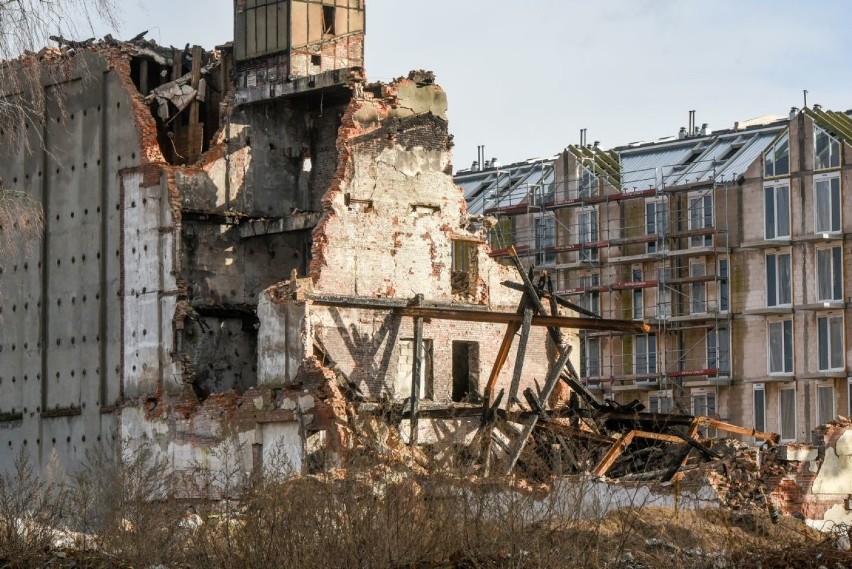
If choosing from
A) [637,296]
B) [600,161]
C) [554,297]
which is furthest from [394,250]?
[600,161]

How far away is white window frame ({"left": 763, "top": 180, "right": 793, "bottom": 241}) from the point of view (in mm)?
50625

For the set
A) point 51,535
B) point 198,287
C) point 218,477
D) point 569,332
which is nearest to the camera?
point 51,535

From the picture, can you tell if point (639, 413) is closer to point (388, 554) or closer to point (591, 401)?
point (591, 401)

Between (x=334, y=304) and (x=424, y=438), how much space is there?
265cm

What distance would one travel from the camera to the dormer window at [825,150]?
163 feet

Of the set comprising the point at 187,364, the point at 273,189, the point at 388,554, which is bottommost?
the point at 388,554

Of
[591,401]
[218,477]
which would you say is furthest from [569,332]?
[218,477]

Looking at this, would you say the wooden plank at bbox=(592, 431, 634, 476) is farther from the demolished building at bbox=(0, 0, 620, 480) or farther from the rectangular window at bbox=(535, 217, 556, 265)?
the rectangular window at bbox=(535, 217, 556, 265)

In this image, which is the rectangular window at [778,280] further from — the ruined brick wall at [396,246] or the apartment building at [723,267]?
the ruined brick wall at [396,246]

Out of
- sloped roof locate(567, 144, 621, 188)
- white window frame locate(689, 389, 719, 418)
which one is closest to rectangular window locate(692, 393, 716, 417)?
white window frame locate(689, 389, 719, 418)

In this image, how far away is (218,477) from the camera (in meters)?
Answer: 30.5

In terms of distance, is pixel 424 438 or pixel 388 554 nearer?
pixel 388 554

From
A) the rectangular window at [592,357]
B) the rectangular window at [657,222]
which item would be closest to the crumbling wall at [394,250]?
the rectangular window at [657,222]

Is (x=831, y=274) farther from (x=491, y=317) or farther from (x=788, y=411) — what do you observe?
Answer: (x=491, y=317)
